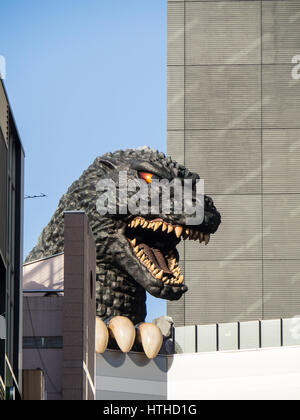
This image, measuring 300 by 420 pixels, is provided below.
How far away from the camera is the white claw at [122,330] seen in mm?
33594

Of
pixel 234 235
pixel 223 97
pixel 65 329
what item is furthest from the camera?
pixel 223 97

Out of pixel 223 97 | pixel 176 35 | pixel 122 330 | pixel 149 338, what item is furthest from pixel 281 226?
pixel 122 330

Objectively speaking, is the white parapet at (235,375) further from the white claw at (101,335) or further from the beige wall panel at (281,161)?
the beige wall panel at (281,161)

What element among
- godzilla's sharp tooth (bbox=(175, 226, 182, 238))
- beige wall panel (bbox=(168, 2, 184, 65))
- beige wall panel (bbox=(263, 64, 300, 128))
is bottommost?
godzilla's sharp tooth (bbox=(175, 226, 182, 238))

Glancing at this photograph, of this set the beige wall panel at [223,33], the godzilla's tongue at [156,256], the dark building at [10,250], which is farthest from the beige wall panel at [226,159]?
the dark building at [10,250]

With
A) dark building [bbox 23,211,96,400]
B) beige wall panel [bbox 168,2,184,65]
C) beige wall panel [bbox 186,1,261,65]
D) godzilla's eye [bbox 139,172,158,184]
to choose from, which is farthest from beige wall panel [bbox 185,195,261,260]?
dark building [bbox 23,211,96,400]

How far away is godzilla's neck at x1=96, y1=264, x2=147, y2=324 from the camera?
1332 inches

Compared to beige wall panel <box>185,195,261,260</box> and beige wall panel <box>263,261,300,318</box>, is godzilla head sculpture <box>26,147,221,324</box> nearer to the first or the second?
beige wall panel <box>185,195,261,260</box>

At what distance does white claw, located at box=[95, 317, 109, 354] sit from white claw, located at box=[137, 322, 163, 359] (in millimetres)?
788

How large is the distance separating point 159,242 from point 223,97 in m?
28.3

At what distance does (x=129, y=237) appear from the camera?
34000mm

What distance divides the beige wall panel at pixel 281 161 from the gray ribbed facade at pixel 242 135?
0.04 meters

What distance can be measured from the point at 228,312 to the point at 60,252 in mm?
25923

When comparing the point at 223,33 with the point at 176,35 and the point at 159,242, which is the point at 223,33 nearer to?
the point at 176,35
